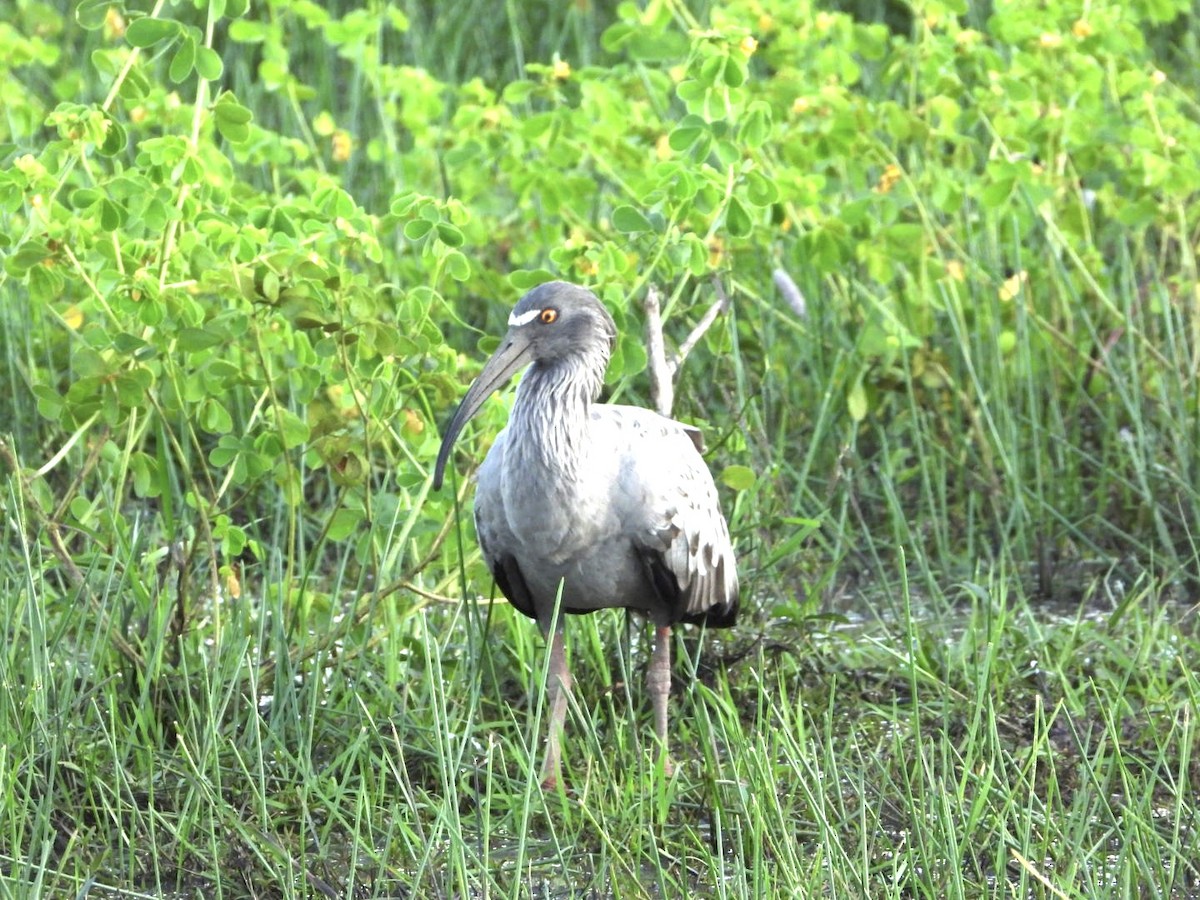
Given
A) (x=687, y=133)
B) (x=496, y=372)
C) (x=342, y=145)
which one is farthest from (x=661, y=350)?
(x=342, y=145)

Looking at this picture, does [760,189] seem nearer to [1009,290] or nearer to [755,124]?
[755,124]

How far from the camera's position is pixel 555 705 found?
415 cm

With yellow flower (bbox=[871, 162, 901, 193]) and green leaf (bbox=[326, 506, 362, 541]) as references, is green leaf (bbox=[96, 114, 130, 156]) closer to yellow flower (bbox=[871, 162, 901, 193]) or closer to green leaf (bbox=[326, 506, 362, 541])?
green leaf (bbox=[326, 506, 362, 541])

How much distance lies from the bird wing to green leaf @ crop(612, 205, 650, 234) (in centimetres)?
43

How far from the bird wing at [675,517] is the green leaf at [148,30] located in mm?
1211

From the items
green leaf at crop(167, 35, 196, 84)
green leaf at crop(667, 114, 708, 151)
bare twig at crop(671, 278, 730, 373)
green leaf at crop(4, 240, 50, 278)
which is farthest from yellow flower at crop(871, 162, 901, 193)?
green leaf at crop(4, 240, 50, 278)

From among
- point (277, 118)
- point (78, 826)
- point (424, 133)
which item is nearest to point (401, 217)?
point (78, 826)

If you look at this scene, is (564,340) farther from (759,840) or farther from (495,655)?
(759,840)

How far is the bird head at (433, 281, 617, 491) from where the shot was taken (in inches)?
160

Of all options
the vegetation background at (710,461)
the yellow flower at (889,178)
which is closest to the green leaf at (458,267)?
the vegetation background at (710,461)

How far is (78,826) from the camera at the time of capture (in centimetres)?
363

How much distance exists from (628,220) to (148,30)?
1.12 meters

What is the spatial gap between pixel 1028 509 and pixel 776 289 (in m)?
1.18

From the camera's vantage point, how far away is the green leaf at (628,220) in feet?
14.3
